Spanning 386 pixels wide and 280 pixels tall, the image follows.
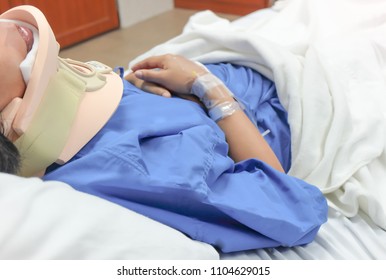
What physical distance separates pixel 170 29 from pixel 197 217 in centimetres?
253

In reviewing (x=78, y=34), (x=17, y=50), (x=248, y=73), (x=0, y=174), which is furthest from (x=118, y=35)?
(x=0, y=174)

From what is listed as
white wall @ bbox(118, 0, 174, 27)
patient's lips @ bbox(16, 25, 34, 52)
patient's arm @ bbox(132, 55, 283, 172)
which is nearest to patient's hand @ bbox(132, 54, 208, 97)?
patient's arm @ bbox(132, 55, 283, 172)

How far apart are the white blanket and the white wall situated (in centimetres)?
198

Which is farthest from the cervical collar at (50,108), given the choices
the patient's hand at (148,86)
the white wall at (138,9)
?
the white wall at (138,9)

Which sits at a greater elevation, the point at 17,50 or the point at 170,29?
the point at 17,50

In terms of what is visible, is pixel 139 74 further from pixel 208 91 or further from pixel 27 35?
pixel 27 35

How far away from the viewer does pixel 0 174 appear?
0.51 m

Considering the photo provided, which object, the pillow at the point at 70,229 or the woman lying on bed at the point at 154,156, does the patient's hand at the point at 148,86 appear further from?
the pillow at the point at 70,229

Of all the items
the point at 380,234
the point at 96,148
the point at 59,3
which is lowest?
the point at 59,3

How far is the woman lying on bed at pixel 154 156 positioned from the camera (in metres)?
0.63

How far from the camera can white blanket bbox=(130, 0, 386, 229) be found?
0.86 m

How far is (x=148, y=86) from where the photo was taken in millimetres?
938

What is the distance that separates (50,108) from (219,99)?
0.37 m
